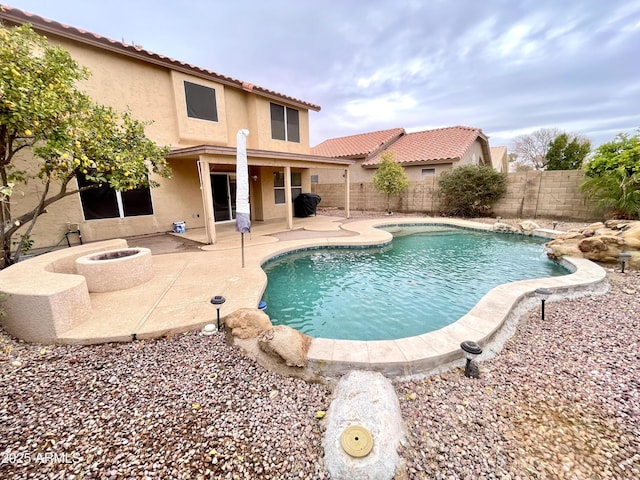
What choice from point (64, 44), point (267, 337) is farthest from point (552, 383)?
point (64, 44)

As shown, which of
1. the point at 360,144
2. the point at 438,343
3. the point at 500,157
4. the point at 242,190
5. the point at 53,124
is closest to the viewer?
the point at 438,343

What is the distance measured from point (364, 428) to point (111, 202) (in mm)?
10176

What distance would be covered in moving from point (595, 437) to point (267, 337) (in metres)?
2.99

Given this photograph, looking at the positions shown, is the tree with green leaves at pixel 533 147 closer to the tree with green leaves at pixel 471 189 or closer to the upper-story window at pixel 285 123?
the tree with green leaves at pixel 471 189

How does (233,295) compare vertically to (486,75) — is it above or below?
below

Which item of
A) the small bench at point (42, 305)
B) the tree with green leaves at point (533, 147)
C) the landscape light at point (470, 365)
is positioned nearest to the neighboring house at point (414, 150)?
the landscape light at point (470, 365)

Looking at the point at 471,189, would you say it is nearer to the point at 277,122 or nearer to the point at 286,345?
the point at 277,122

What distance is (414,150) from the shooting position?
18.5m

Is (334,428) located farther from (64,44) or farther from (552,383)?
(64,44)

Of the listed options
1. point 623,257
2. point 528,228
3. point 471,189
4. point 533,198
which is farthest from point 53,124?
point 533,198

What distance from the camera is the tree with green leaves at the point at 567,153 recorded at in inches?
717

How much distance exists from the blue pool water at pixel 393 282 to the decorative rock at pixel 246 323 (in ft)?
3.09

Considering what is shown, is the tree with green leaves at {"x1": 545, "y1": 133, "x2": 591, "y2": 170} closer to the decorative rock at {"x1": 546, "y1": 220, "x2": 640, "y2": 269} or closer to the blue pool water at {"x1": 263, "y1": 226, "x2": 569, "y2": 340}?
the blue pool water at {"x1": 263, "y1": 226, "x2": 569, "y2": 340}

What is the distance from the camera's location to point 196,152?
25.1 feet
